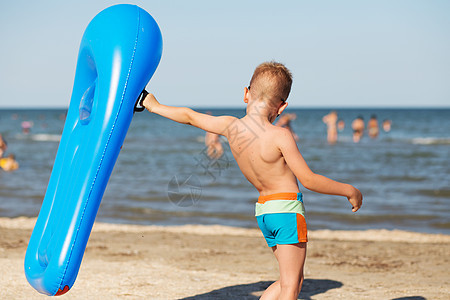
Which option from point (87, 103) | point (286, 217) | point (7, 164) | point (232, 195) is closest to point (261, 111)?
point (286, 217)

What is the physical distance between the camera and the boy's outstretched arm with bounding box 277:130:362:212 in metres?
2.96

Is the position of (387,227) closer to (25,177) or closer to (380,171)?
(380,171)

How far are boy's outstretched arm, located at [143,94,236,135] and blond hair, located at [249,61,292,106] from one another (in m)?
0.24

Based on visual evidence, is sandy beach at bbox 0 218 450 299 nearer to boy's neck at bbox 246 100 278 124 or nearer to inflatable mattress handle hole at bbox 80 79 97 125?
inflatable mattress handle hole at bbox 80 79 97 125

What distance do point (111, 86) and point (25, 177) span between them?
526 inches

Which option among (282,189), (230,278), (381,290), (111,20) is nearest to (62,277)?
(282,189)

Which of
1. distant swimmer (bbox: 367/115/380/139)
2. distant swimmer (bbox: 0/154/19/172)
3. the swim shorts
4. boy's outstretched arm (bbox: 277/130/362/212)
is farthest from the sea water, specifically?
distant swimmer (bbox: 367/115/380/139)

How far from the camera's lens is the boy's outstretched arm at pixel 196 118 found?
3.15m

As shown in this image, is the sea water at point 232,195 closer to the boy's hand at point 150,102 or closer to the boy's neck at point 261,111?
the boy's hand at point 150,102

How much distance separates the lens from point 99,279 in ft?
16.9

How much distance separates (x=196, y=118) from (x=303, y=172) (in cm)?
71

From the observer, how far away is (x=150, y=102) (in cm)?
A: 333

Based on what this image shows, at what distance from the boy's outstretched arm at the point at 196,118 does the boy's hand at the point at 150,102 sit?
0.10 feet

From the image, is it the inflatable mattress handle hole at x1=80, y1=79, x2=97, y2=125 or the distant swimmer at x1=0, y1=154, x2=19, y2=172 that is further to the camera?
the distant swimmer at x1=0, y1=154, x2=19, y2=172
